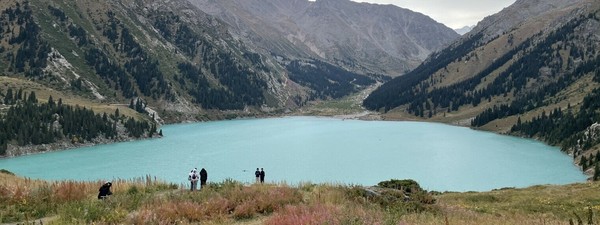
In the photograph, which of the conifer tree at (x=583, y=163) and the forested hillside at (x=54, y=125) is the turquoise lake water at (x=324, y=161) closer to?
the conifer tree at (x=583, y=163)

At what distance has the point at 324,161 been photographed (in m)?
107

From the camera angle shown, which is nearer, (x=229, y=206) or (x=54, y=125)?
(x=229, y=206)

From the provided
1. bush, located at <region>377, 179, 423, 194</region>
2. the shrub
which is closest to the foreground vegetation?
the shrub

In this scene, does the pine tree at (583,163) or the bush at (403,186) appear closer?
the bush at (403,186)

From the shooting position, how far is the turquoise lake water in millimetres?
88000

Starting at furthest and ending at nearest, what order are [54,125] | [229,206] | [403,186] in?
[54,125] < [403,186] < [229,206]

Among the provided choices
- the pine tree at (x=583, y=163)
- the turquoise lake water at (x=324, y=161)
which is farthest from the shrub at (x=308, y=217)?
the pine tree at (x=583, y=163)

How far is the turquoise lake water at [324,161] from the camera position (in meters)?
88.0

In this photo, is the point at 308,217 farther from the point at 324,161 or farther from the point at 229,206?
the point at 324,161

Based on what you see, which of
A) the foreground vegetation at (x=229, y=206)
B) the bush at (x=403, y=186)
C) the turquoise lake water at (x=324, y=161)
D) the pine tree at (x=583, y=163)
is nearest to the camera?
the foreground vegetation at (x=229, y=206)

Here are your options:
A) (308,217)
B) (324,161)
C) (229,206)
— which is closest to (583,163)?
(324,161)

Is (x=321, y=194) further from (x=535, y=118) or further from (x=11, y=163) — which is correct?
(x=535, y=118)

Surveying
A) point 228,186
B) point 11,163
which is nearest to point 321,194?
point 228,186

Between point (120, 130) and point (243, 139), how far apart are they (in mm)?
44466
